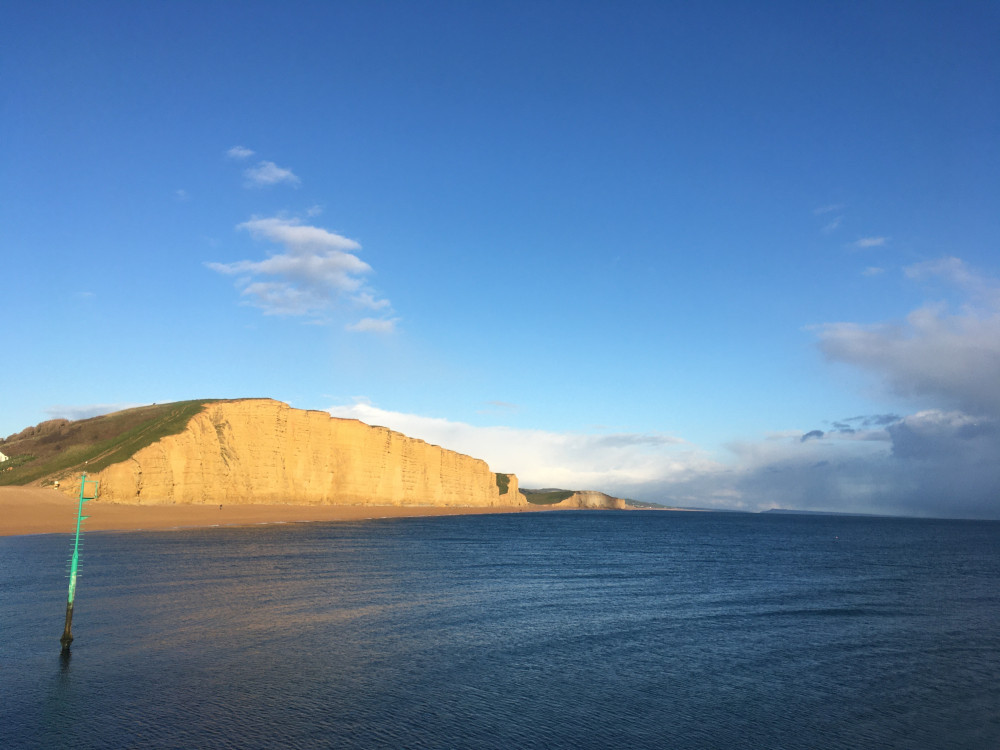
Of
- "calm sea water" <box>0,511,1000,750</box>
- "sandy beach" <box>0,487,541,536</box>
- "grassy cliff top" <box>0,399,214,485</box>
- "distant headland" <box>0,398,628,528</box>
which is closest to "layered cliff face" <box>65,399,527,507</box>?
"distant headland" <box>0,398,628,528</box>

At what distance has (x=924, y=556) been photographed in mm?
68312

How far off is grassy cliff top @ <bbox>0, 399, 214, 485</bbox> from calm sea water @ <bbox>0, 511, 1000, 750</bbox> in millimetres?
44615

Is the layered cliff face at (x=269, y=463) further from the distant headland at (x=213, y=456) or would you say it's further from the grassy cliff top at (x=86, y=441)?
the grassy cliff top at (x=86, y=441)

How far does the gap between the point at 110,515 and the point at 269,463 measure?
108ft

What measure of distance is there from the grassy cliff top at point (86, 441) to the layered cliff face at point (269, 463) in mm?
2677

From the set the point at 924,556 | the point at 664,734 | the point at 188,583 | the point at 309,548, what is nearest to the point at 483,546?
the point at 309,548

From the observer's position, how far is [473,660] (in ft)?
65.4

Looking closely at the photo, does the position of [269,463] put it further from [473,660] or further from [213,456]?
[473,660]

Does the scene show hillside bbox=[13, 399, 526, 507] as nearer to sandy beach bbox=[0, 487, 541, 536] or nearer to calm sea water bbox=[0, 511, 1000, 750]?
sandy beach bbox=[0, 487, 541, 536]

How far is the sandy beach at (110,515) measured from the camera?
59.1 metres

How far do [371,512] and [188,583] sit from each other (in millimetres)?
90497

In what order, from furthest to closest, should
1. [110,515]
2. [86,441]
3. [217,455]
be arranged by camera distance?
1. [217,455]
2. [86,441]
3. [110,515]

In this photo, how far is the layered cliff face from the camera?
79875mm

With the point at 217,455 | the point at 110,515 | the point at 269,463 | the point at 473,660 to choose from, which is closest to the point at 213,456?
the point at 217,455
